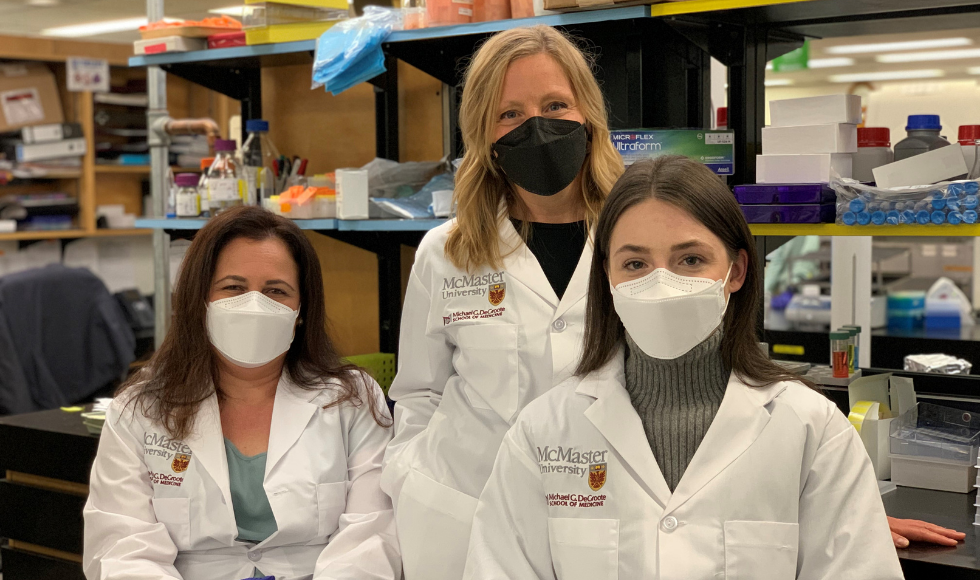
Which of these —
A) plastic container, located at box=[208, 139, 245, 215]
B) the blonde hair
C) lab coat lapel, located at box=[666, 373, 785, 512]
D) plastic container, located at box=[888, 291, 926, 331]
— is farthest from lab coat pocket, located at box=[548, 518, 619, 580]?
plastic container, located at box=[888, 291, 926, 331]

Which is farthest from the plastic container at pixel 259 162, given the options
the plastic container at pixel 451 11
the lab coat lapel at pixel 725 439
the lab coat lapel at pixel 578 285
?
the lab coat lapel at pixel 725 439

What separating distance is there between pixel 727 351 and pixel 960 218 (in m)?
0.73

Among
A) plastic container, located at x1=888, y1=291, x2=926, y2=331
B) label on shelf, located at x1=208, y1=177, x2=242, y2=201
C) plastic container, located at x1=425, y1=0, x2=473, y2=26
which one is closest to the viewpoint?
plastic container, located at x1=425, y1=0, x2=473, y2=26

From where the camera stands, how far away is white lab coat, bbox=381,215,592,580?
1.86m

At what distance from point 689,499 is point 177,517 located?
3.57 feet

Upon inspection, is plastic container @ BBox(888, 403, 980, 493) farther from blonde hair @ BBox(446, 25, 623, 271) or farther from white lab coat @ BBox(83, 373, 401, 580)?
white lab coat @ BBox(83, 373, 401, 580)

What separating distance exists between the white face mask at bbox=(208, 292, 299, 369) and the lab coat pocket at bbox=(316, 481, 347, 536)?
Result: 0.30 metres

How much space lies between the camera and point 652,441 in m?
1.52

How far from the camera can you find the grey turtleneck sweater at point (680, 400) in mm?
1494

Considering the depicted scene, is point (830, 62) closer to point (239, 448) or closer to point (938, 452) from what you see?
point (938, 452)

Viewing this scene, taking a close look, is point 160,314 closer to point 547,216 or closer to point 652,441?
point 547,216

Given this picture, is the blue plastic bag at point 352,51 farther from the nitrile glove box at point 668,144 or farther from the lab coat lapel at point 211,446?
the lab coat lapel at point 211,446

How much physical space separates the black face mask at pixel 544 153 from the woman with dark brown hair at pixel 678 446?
314 mm

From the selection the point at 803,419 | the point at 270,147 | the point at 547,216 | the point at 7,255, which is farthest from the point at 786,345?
the point at 7,255
